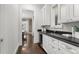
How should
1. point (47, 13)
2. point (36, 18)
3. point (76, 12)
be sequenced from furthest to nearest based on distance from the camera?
1. point (36, 18)
2. point (47, 13)
3. point (76, 12)

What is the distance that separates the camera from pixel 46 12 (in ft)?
15.0

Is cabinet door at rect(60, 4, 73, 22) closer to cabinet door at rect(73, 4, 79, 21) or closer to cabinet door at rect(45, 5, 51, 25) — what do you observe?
cabinet door at rect(73, 4, 79, 21)

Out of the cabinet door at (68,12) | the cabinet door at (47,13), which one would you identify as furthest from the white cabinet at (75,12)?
the cabinet door at (47,13)

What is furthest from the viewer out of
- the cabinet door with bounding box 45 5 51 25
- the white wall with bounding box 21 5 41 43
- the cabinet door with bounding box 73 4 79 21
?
the white wall with bounding box 21 5 41 43

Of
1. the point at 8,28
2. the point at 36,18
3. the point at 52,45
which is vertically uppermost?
the point at 36,18

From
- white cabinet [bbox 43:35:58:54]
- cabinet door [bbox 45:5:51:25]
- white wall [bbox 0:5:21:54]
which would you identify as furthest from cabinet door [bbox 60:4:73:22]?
cabinet door [bbox 45:5:51:25]

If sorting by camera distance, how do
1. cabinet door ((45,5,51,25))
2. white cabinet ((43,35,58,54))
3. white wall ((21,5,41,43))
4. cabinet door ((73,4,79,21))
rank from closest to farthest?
cabinet door ((73,4,79,21)) → white cabinet ((43,35,58,54)) → cabinet door ((45,5,51,25)) → white wall ((21,5,41,43))

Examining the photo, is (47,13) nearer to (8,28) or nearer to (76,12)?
(8,28)

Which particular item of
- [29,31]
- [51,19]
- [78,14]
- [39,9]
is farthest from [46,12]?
[29,31]

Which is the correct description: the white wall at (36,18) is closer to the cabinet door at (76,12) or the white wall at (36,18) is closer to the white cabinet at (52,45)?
the white cabinet at (52,45)

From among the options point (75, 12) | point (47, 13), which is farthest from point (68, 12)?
point (47, 13)

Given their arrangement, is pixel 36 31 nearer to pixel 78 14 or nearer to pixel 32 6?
pixel 32 6

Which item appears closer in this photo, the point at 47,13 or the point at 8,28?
the point at 8,28

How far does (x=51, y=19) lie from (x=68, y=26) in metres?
1.55
